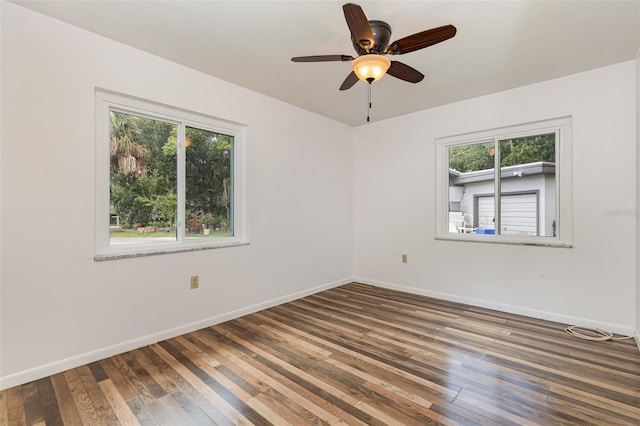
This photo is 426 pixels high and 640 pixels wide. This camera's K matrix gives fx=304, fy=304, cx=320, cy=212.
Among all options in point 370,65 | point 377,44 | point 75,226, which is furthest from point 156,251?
point 377,44

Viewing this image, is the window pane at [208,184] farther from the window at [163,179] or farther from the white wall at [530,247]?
the white wall at [530,247]

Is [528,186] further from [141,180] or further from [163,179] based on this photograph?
[141,180]

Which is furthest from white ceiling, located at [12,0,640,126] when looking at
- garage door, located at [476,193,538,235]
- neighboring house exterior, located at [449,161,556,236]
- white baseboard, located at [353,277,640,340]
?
white baseboard, located at [353,277,640,340]

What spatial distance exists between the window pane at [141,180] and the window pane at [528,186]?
11.6 ft

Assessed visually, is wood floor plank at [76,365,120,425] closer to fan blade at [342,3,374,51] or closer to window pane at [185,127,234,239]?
Result: window pane at [185,127,234,239]

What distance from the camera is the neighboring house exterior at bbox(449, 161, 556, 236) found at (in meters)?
3.20

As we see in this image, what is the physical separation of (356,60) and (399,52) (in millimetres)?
296

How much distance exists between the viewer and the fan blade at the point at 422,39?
173 centimetres

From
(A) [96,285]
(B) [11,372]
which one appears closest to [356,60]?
(A) [96,285]

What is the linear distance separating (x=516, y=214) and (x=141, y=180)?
12.5ft

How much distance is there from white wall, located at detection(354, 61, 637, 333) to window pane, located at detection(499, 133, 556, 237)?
215 millimetres

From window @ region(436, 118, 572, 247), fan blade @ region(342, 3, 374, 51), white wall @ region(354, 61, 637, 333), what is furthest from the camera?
window @ region(436, 118, 572, 247)

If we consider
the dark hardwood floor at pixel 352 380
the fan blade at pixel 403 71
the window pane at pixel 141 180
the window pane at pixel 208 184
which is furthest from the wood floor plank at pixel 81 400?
the fan blade at pixel 403 71

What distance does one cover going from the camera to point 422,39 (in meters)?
1.82
